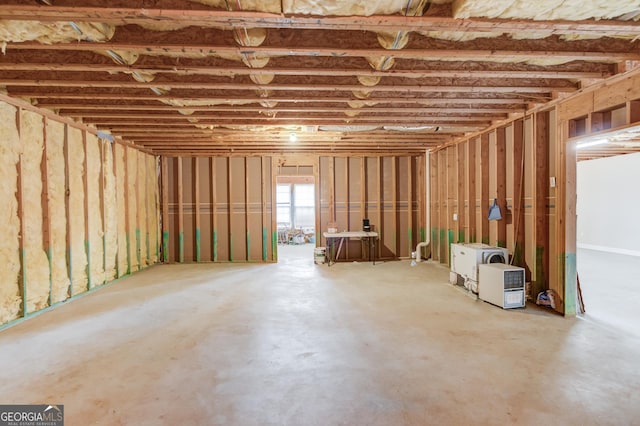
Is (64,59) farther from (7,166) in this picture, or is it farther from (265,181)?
(265,181)

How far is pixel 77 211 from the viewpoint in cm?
480

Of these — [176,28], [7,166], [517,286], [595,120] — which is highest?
[176,28]

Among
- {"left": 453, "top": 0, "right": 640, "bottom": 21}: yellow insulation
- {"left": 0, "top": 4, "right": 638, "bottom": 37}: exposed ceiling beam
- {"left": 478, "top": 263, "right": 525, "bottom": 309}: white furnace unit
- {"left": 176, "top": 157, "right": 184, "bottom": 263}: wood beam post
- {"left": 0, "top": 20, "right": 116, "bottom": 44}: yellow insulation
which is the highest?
{"left": 0, "top": 20, "right": 116, "bottom": 44}: yellow insulation

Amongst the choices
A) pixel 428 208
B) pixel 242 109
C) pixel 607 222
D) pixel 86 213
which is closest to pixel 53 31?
pixel 242 109

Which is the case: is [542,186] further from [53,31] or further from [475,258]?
[53,31]

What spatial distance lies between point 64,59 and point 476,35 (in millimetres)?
3603

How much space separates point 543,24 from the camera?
88.9 inches

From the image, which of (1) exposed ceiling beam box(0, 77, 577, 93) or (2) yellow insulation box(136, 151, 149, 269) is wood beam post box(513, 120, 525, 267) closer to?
(1) exposed ceiling beam box(0, 77, 577, 93)

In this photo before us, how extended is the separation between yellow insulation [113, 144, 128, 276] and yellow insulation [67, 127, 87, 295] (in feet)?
3.13

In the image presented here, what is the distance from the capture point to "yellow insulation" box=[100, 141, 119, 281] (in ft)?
18.1

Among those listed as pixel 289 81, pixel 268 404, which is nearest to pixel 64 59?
pixel 289 81

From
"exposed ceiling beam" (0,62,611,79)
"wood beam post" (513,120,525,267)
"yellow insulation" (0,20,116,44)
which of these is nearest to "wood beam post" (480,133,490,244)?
"wood beam post" (513,120,525,267)

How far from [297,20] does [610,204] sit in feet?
33.6

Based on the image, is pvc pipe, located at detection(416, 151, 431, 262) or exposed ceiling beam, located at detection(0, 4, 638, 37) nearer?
exposed ceiling beam, located at detection(0, 4, 638, 37)
